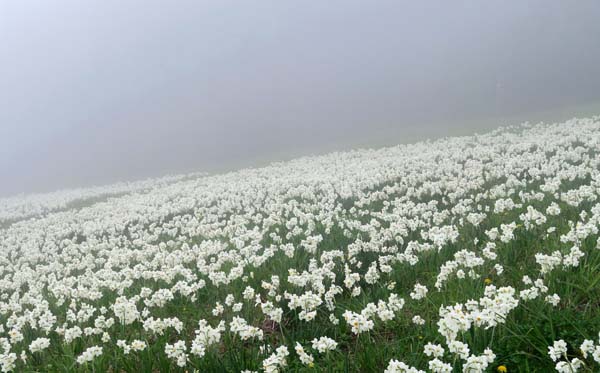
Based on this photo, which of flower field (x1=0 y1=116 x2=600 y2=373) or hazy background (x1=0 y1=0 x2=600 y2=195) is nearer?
flower field (x1=0 y1=116 x2=600 y2=373)

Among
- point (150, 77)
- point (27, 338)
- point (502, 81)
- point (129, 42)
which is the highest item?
point (129, 42)

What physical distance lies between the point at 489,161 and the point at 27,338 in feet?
46.2

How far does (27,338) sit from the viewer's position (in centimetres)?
674

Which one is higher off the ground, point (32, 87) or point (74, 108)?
point (32, 87)

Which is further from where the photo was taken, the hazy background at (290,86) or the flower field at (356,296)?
the hazy background at (290,86)

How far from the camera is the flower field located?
→ 4.31 metres

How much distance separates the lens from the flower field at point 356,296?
4.31 m

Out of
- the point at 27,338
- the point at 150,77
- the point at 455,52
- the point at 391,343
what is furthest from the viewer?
the point at 150,77

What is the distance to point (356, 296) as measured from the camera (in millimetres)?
6477

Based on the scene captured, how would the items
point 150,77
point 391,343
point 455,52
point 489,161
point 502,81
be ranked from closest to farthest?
point 391,343 → point 489,161 → point 502,81 → point 455,52 → point 150,77

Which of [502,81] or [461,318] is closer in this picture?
[461,318]

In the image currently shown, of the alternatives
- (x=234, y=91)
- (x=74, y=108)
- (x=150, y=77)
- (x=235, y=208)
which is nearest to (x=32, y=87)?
(x=74, y=108)

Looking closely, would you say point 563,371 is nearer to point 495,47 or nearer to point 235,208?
point 235,208

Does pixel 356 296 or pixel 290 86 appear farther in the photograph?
pixel 290 86
